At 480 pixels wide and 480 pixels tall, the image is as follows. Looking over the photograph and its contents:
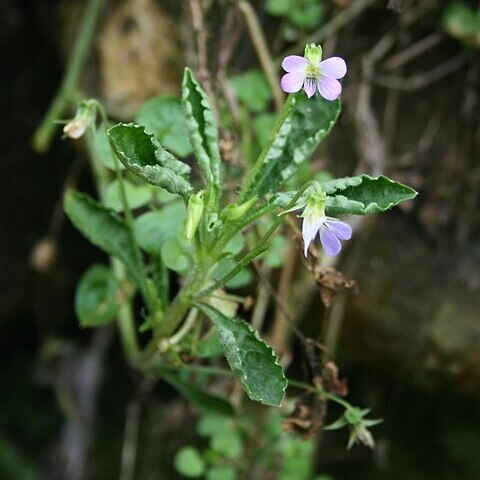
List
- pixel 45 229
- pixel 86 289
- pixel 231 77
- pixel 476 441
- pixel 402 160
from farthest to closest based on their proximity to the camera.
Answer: pixel 45 229 → pixel 476 441 → pixel 402 160 → pixel 231 77 → pixel 86 289

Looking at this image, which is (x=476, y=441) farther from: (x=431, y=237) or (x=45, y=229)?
(x=45, y=229)

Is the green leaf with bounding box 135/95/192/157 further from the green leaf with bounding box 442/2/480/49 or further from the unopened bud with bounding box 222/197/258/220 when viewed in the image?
the green leaf with bounding box 442/2/480/49

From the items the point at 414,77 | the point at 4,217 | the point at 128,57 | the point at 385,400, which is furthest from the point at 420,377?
the point at 4,217

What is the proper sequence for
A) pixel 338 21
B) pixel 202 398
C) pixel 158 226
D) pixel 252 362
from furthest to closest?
pixel 338 21
pixel 202 398
pixel 158 226
pixel 252 362

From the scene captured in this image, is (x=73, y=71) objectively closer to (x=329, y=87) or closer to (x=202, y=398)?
(x=202, y=398)

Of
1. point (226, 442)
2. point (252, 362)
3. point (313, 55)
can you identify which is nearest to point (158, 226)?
point (252, 362)

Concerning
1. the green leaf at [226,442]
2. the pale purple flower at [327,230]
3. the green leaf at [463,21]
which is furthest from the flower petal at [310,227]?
the green leaf at [463,21]

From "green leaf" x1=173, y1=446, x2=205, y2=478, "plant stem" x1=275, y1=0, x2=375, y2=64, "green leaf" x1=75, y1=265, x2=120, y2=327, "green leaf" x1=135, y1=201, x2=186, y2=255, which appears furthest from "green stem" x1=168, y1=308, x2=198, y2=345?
"plant stem" x1=275, y1=0, x2=375, y2=64
